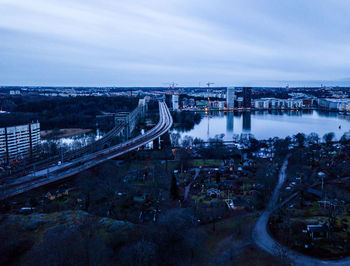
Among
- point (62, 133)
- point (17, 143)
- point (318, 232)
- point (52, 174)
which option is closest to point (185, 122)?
point (62, 133)

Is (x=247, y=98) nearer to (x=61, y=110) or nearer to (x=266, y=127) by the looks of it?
(x=266, y=127)

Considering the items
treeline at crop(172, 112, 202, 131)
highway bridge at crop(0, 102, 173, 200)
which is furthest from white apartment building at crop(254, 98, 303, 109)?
highway bridge at crop(0, 102, 173, 200)

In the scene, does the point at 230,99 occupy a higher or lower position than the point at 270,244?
higher

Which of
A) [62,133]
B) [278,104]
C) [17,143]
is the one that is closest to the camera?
[17,143]

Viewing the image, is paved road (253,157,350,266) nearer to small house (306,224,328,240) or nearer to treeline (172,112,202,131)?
small house (306,224,328,240)

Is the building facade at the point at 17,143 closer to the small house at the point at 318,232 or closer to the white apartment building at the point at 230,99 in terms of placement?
the small house at the point at 318,232

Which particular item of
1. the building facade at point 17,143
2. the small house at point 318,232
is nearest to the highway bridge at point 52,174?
the building facade at point 17,143
